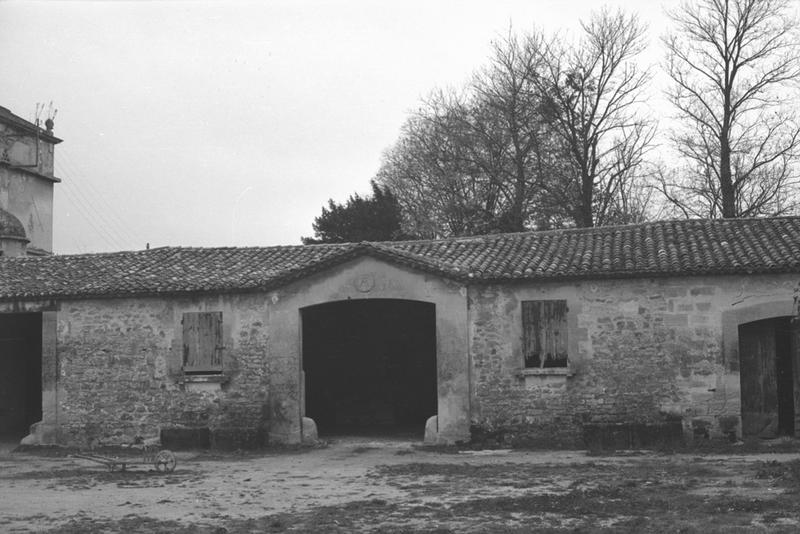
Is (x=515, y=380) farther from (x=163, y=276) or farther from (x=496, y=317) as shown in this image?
(x=163, y=276)

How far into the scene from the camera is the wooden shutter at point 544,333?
1873 centimetres

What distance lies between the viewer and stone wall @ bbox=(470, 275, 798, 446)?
18.0 m

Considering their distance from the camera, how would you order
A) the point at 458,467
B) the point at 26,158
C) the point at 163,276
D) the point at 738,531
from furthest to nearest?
the point at 26,158 → the point at 163,276 → the point at 458,467 → the point at 738,531

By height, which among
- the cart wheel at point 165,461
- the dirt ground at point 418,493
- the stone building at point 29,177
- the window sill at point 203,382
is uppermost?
the stone building at point 29,177

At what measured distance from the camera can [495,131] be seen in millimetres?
35062

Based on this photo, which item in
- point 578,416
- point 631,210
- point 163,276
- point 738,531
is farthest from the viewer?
point 631,210

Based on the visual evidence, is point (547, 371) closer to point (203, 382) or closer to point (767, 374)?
A: point (767, 374)

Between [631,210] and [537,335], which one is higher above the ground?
[631,210]

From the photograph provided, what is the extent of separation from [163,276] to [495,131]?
→ 57.3ft

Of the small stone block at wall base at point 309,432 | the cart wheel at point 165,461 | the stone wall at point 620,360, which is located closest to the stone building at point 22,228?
the small stone block at wall base at point 309,432

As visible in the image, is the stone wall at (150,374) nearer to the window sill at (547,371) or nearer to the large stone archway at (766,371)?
the window sill at (547,371)

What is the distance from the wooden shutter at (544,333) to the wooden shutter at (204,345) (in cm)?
634

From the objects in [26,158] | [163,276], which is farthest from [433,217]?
[163,276]

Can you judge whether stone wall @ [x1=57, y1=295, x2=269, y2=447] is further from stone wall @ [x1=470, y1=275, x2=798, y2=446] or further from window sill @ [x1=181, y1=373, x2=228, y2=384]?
stone wall @ [x1=470, y1=275, x2=798, y2=446]
